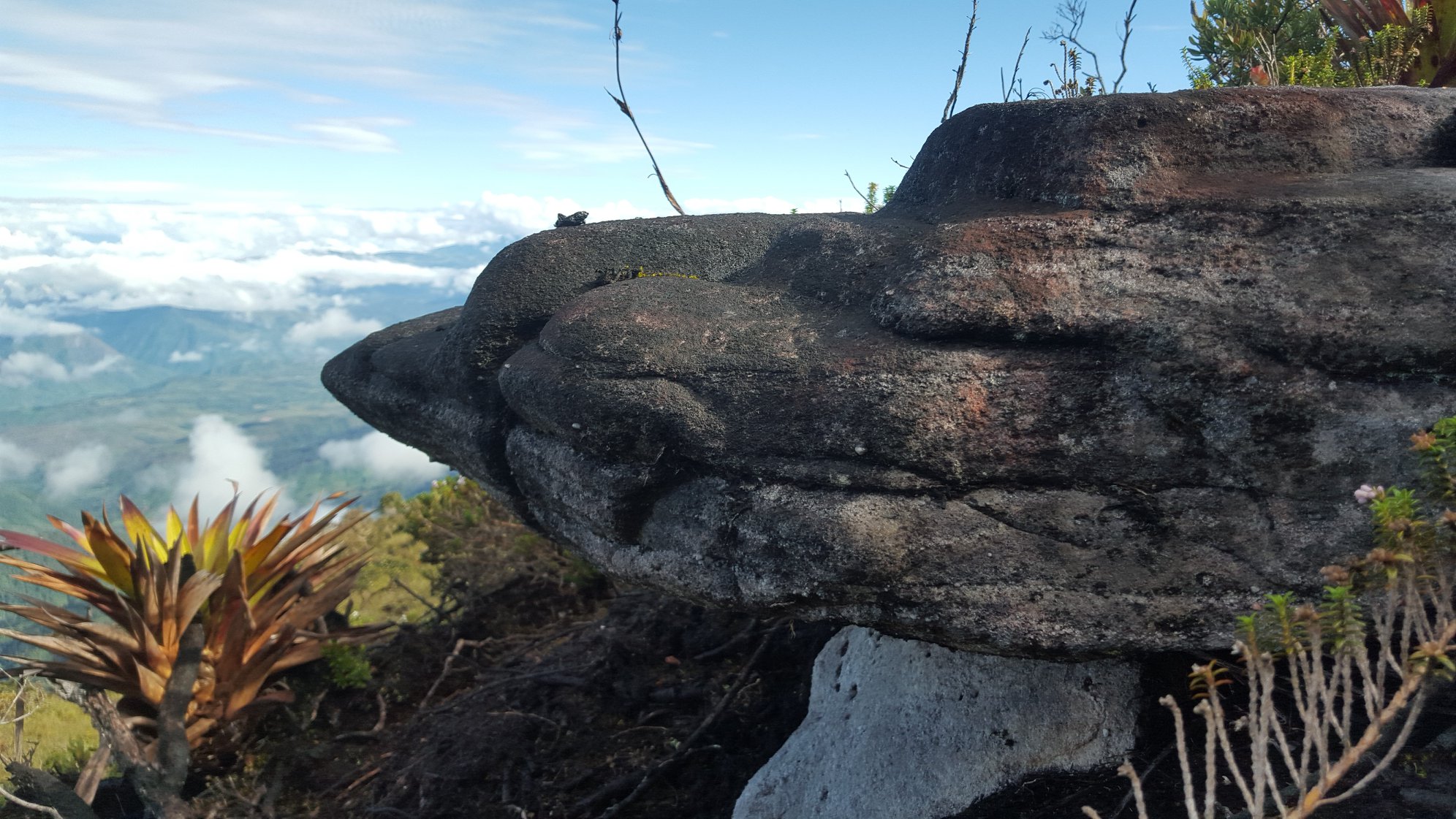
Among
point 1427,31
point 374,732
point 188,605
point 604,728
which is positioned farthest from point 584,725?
point 1427,31

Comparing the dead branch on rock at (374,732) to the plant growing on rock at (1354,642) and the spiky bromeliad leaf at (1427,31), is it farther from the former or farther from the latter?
the spiky bromeliad leaf at (1427,31)

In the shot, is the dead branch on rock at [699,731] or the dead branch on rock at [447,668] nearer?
the dead branch on rock at [699,731]

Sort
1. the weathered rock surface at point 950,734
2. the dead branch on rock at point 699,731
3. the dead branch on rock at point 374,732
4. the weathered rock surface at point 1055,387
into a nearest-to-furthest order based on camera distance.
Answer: the weathered rock surface at point 1055,387 → the weathered rock surface at point 950,734 → the dead branch on rock at point 699,731 → the dead branch on rock at point 374,732

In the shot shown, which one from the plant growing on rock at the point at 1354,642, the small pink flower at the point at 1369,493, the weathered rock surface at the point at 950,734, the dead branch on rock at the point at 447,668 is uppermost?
the small pink flower at the point at 1369,493

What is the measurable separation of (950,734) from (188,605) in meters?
4.69

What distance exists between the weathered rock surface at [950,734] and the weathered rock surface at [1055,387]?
0.89m

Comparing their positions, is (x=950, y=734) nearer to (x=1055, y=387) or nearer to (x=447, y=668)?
(x=1055, y=387)

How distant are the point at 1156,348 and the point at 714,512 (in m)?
1.57

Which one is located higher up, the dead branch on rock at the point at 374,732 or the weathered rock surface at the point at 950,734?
the weathered rock surface at the point at 950,734

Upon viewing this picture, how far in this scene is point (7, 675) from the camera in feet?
17.0

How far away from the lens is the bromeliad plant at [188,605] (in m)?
5.75

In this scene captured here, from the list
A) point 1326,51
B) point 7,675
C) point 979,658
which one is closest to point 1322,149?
point 979,658

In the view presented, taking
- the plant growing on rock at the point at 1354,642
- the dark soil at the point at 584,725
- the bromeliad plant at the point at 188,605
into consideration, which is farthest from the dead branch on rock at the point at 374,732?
the plant growing on rock at the point at 1354,642

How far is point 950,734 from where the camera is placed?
3.86 metres
